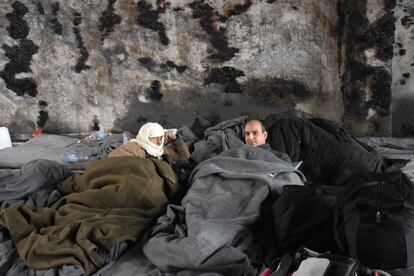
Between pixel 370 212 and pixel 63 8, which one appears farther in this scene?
pixel 63 8

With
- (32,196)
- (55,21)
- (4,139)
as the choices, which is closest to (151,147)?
(32,196)

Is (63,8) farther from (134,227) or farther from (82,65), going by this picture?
(134,227)

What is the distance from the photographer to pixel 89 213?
1.67 m

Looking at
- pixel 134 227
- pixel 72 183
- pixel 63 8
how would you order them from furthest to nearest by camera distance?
pixel 63 8 < pixel 72 183 < pixel 134 227

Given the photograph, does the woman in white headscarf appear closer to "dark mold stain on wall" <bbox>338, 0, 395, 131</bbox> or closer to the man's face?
the man's face

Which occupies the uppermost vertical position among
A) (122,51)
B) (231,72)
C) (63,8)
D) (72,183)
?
(63,8)

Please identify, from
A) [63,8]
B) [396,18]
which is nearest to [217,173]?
[396,18]

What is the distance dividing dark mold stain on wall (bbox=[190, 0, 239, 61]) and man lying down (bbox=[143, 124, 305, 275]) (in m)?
1.52

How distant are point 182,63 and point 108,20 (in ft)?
2.68

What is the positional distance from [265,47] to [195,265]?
2.37 m

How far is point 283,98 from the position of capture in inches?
131

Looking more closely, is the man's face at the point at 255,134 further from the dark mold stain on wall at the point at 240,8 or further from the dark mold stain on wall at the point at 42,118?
the dark mold stain on wall at the point at 42,118

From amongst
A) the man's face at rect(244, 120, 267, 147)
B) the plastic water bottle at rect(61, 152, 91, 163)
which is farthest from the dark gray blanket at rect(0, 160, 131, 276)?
the man's face at rect(244, 120, 267, 147)

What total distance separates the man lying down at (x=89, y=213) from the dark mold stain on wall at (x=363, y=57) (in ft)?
6.31
